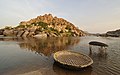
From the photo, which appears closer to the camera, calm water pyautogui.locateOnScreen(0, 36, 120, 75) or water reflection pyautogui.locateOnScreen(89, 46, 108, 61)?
calm water pyautogui.locateOnScreen(0, 36, 120, 75)

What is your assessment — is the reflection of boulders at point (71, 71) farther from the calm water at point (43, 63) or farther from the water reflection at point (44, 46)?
Result: the water reflection at point (44, 46)

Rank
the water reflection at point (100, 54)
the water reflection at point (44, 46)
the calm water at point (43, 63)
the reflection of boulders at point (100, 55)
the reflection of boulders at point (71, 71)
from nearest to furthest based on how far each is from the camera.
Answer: the reflection of boulders at point (71, 71)
the calm water at point (43, 63)
the reflection of boulders at point (100, 55)
the water reflection at point (100, 54)
the water reflection at point (44, 46)

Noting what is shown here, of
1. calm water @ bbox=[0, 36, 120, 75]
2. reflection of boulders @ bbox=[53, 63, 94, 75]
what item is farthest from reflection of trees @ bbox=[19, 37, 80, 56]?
reflection of boulders @ bbox=[53, 63, 94, 75]

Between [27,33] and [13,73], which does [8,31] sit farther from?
[13,73]

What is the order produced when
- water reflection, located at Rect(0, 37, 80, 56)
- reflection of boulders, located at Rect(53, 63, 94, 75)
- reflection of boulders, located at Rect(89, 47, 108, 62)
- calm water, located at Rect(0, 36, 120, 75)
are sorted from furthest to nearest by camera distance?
water reflection, located at Rect(0, 37, 80, 56)
reflection of boulders, located at Rect(89, 47, 108, 62)
calm water, located at Rect(0, 36, 120, 75)
reflection of boulders, located at Rect(53, 63, 94, 75)

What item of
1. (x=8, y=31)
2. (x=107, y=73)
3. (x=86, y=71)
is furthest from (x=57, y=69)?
(x=8, y=31)

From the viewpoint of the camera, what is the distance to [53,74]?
12672 mm

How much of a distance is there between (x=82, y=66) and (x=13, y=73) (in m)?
7.75

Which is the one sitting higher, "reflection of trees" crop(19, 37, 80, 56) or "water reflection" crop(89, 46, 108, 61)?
"reflection of trees" crop(19, 37, 80, 56)

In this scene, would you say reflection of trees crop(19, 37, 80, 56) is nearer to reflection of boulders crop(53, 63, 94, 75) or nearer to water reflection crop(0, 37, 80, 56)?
water reflection crop(0, 37, 80, 56)

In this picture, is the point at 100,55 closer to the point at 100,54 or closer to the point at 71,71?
the point at 100,54

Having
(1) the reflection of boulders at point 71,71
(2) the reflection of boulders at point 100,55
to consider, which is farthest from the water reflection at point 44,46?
(1) the reflection of boulders at point 71,71

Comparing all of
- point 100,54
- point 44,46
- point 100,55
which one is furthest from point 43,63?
point 44,46

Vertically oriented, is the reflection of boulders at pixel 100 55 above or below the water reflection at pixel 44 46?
below
